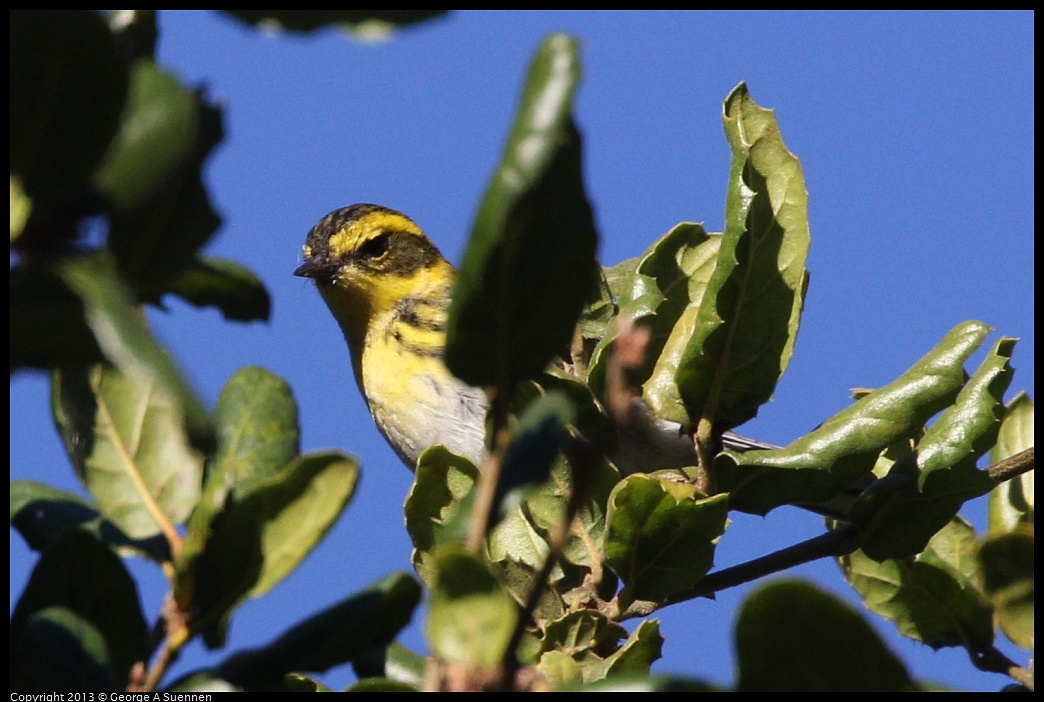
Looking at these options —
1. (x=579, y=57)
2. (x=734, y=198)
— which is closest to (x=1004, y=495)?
(x=734, y=198)

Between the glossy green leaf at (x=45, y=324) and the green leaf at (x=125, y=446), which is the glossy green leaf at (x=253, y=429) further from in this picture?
the glossy green leaf at (x=45, y=324)

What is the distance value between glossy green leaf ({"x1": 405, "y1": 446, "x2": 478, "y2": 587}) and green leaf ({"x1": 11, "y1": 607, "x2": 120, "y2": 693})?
4.00ft

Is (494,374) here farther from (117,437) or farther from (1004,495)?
(1004,495)

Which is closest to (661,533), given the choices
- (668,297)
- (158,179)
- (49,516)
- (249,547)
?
(668,297)

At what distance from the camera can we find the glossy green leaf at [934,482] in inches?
103

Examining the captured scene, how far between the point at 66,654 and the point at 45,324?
440mm

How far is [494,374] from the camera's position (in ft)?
4.62

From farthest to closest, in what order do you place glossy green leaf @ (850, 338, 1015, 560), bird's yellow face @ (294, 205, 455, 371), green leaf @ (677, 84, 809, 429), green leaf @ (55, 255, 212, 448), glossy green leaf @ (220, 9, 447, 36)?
bird's yellow face @ (294, 205, 455, 371) → glossy green leaf @ (850, 338, 1015, 560) → green leaf @ (677, 84, 809, 429) → glossy green leaf @ (220, 9, 447, 36) → green leaf @ (55, 255, 212, 448)

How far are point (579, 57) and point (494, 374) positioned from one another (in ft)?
1.26

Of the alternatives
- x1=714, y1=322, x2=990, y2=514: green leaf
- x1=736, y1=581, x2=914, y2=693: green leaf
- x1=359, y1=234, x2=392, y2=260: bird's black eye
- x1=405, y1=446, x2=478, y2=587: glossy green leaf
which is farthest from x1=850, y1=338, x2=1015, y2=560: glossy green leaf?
x1=359, y1=234, x2=392, y2=260: bird's black eye

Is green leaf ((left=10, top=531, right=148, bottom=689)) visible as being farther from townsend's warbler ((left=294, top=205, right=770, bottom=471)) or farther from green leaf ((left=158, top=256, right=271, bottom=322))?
townsend's warbler ((left=294, top=205, right=770, bottom=471))

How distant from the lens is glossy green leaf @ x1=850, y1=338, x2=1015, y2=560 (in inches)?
103
